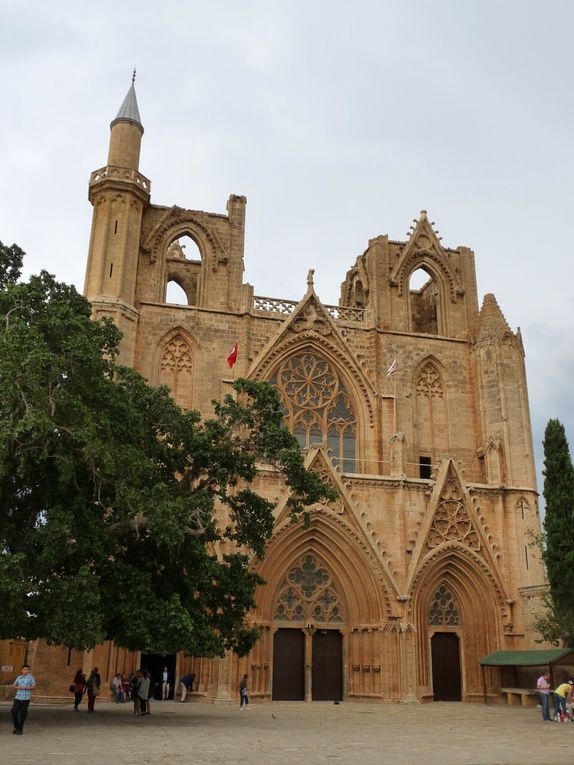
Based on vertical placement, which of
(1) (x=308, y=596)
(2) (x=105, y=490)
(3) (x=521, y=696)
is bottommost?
(3) (x=521, y=696)

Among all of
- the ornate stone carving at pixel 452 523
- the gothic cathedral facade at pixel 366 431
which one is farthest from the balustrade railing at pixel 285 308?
the ornate stone carving at pixel 452 523

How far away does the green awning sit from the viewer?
20141mm

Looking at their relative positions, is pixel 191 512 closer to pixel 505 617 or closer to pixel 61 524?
pixel 61 524

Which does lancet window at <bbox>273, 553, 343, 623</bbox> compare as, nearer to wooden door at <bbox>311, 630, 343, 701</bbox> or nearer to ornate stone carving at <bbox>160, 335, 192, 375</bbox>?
wooden door at <bbox>311, 630, 343, 701</bbox>

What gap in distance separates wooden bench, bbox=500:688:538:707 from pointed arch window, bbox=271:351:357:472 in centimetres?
909

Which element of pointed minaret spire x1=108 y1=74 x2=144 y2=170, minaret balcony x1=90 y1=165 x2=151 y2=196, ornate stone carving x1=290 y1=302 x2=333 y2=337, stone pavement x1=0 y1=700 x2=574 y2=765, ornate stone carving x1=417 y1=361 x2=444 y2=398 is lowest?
stone pavement x1=0 y1=700 x2=574 y2=765

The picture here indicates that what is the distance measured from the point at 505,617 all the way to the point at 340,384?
1020 centimetres

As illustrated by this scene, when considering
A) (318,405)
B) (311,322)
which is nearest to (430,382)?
(318,405)

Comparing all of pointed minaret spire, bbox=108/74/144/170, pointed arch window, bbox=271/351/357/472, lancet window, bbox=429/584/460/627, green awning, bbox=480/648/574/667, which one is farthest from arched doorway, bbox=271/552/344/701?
pointed minaret spire, bbox=108/74/144/170

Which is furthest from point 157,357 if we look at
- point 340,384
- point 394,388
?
point 394,388

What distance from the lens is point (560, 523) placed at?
65.3ft

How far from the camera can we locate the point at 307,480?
17.9 metres

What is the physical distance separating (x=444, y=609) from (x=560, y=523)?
26.4 feet

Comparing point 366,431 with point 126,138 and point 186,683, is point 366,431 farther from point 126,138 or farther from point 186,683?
point 126,138
